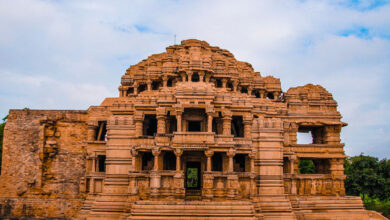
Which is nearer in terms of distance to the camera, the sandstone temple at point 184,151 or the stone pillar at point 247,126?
the sandstone temple at point 184,151

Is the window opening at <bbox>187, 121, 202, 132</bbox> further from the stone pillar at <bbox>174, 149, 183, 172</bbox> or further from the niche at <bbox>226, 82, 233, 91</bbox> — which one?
the niche at <bbox>226, 82, 233, 91</bbox>

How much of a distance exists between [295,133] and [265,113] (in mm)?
4805

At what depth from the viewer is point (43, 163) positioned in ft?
93.9

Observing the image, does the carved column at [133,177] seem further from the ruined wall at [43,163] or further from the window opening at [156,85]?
the window opening at [156,85]

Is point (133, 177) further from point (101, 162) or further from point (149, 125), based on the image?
point (101, 162)

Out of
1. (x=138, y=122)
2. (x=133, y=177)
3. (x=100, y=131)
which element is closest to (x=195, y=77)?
(x=138, y=122)

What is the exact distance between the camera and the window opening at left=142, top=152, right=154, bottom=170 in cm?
2486

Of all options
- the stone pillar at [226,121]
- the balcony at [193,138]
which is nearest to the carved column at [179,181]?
the balcony at [193,138]

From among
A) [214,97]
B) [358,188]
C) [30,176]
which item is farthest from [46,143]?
[358,188]

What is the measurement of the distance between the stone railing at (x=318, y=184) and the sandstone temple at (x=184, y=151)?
8 centimetres

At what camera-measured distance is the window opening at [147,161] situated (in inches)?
979

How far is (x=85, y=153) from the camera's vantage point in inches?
1122

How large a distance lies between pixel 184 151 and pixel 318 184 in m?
11.3

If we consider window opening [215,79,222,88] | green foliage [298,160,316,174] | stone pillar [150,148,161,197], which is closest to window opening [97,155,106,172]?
stone pillar [150,148,161,197]
